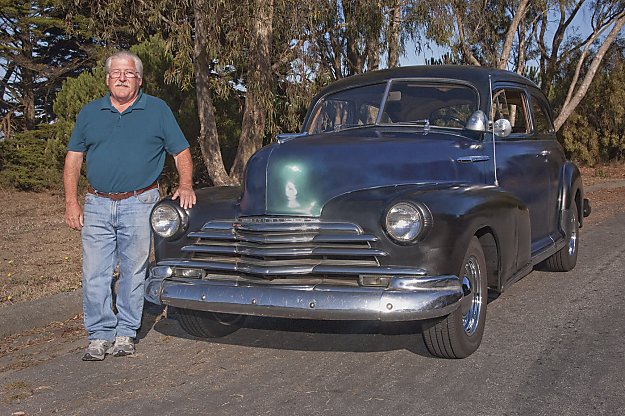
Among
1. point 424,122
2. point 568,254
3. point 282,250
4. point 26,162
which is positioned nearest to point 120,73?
point 282,250

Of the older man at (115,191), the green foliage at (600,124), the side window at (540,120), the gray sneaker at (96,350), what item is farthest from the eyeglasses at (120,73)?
the green foliage at (600,124)

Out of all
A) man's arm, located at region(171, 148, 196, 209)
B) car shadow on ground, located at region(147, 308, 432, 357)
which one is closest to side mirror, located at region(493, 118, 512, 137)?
car shadow on ground, located at region(147, 308, 432, 357)

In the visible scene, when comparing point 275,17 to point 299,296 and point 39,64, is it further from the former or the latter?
point 39,64

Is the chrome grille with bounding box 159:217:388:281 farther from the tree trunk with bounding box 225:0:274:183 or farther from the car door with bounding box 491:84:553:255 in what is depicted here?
the tree trunk with bounding box 225:0:274:183

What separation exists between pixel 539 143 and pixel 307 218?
321cm

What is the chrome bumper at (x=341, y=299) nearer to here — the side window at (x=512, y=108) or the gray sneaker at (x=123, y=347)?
the gray sneaker at (x=123, y=347)

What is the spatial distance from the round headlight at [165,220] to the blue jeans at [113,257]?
0.17 ft

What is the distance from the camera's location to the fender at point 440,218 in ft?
14.7

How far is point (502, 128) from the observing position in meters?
5.89

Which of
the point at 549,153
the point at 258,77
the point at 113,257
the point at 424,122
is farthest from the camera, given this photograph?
the point at 258,77

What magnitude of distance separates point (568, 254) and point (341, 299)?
172 inches

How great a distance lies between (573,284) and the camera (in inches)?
293

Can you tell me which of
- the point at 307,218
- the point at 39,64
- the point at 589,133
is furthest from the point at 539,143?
the point at 589,133

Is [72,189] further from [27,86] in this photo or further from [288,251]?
[27,86]
